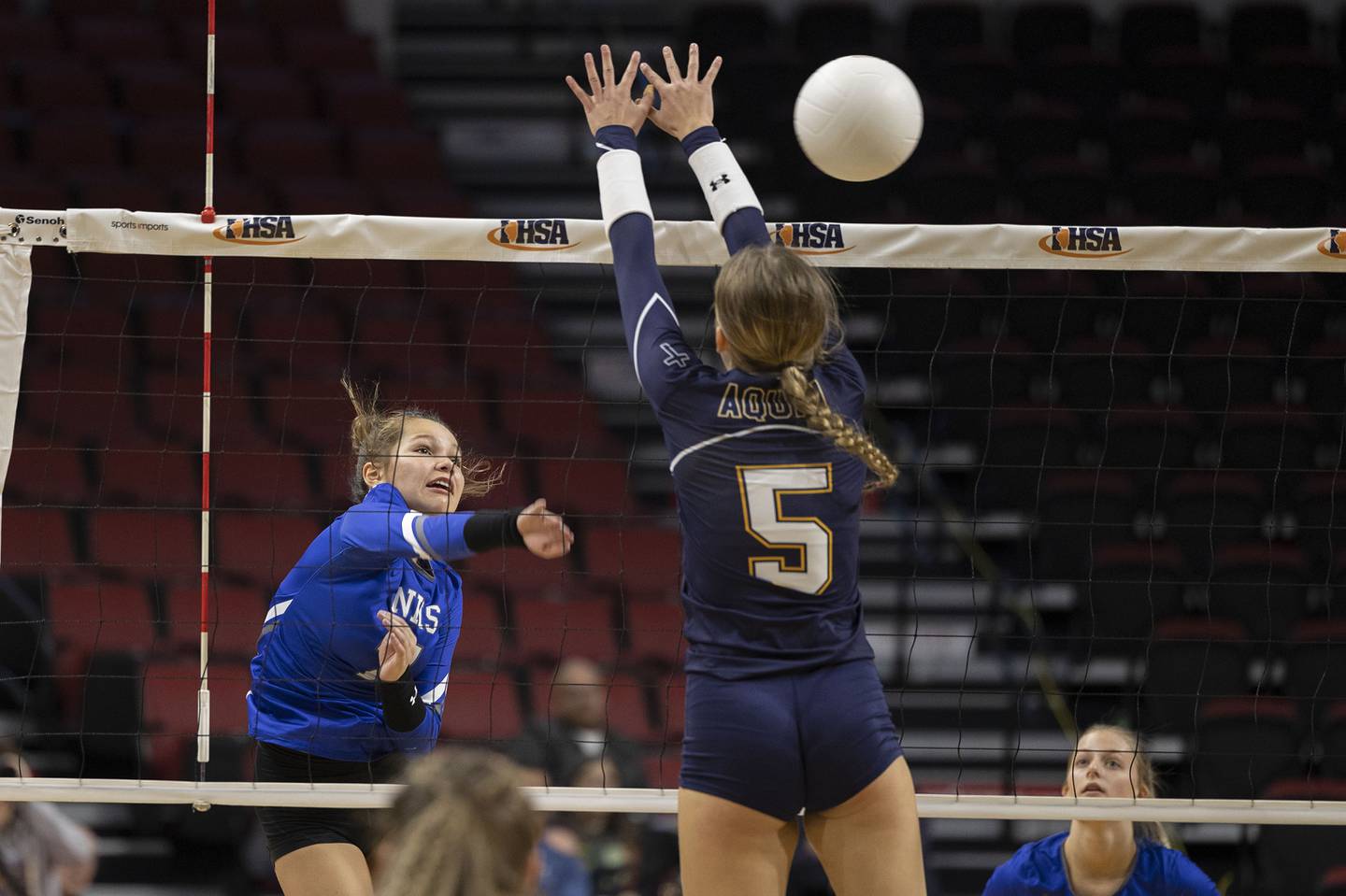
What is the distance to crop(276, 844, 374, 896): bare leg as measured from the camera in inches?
168

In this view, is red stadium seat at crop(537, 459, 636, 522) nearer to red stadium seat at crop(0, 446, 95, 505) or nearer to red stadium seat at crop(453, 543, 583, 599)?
red stadium seat at crop(453, 543, 583, 599)

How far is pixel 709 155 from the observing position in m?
3.72

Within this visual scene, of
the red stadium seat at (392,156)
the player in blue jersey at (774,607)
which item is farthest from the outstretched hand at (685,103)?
the red stadium seat at (392,156)

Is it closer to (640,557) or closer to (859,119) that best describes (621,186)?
(859,119)

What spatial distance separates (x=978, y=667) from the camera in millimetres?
9250

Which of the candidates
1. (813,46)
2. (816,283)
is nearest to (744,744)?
(816,283)

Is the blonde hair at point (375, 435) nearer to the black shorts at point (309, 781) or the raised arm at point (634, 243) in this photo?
the black shorts at point (309, 781)

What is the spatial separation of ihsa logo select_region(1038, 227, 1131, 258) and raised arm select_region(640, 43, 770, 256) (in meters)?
1.30

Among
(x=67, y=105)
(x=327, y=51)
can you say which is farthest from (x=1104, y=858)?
(x=327, y=51)

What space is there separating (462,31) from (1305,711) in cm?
851

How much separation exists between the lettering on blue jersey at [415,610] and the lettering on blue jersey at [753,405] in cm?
145

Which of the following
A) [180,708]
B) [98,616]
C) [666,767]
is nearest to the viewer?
[666,767]

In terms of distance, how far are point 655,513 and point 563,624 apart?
1.32 m

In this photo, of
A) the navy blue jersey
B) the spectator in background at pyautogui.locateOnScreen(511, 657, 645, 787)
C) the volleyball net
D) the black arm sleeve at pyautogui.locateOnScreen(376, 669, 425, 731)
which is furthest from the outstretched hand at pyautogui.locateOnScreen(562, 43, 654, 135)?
the spectator in background at pyautogui.locateOnScreen(511, 657, 645, 787)
